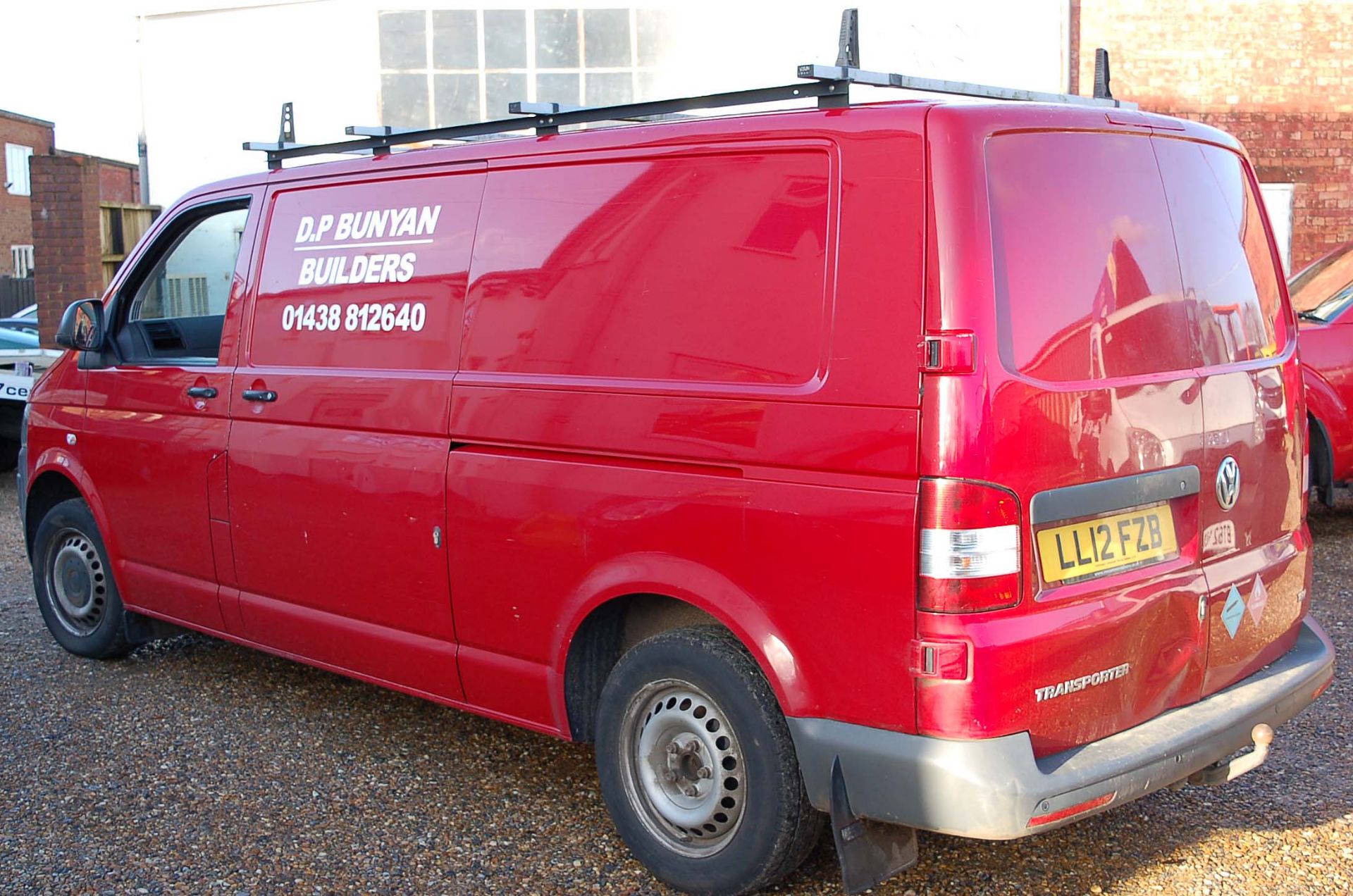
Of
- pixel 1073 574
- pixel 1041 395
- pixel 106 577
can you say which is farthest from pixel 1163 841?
pixel 106 577

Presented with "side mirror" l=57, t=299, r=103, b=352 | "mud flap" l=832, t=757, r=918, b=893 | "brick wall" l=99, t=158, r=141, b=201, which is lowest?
"mud flap" l=832, t=757, r=918, b=893

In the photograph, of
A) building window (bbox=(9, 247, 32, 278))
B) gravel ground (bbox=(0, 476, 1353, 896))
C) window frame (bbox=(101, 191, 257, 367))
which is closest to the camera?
gravel ground (bbox=(0, 476, 1353, 896))

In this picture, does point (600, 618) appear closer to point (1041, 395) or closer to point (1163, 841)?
point (1041, 395)

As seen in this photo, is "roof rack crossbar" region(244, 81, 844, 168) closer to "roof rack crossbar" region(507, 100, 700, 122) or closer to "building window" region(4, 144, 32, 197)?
"roof rack crossbar" region(507, 100, 700, 122)

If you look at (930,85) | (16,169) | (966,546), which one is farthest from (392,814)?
(16,169)

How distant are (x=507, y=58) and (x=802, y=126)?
1034cm

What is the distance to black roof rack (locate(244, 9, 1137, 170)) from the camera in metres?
3.40

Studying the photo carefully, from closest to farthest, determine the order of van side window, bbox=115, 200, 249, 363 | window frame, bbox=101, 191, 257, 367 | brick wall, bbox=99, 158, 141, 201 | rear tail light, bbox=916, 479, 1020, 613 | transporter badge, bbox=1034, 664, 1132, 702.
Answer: rear tail light, bbox=916, 479, 1020, 613 < transporter badge, bbox=1034, 664, 1132, 702 < window frame, bbox=101, 191, 257, 367 < van side window, bbox=115, 200, 249, 363 < brick wall, bbox=99, 158, 141, 201

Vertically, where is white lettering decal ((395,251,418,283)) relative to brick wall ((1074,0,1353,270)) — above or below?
below

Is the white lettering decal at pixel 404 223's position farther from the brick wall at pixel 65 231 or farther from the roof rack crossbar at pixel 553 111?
the brick wall at pixel 65 231

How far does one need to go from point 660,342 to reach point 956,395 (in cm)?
93

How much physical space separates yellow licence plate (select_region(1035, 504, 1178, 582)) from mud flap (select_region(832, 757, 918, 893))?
0.71 meters

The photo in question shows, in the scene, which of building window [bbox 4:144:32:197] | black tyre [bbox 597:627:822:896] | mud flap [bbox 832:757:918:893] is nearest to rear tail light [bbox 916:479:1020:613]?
mud flap [bbox 832:757:918:893]

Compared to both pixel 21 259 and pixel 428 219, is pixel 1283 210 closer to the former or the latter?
pixel 428 219
